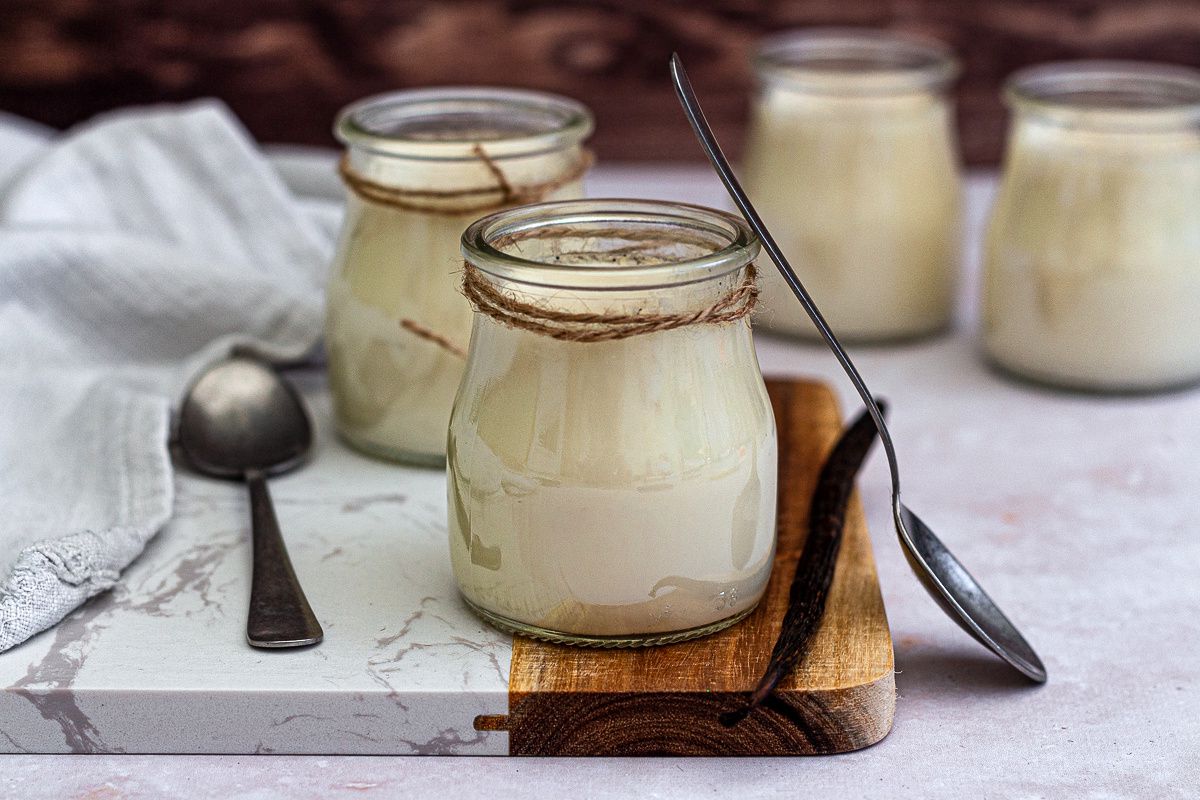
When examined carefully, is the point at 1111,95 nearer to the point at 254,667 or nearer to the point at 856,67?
the point at 856,67

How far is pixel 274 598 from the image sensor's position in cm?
75

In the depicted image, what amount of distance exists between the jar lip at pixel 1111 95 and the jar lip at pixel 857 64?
3.3 inches

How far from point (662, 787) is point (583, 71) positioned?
1.17 metres

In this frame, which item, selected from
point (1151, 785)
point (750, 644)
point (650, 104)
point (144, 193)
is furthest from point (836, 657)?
point (650, 104)

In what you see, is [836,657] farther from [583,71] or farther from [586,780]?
[583,71]

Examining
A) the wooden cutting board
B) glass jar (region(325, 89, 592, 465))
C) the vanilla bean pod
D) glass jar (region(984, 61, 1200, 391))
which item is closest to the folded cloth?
glass jar (region(325, 89, 592, 465))

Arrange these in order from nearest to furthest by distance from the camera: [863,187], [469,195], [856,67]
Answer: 1. [469,195]
2. [863,187]
3. [856,67]

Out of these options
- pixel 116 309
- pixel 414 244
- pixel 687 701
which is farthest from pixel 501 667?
pixel 116 309

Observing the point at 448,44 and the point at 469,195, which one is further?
the point at 448,44

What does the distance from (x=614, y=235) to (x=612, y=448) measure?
0.50 ft

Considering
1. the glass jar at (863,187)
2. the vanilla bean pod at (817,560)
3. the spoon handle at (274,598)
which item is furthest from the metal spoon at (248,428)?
the glass jar at (863,187)

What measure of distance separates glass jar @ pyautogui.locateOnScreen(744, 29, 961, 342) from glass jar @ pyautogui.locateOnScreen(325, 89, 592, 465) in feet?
1.06

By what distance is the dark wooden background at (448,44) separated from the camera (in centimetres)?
160

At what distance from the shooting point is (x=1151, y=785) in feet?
2.10
